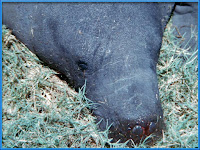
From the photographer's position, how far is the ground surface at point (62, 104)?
191 cm

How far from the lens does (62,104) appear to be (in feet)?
6.71

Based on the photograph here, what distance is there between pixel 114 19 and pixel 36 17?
0.52 metres

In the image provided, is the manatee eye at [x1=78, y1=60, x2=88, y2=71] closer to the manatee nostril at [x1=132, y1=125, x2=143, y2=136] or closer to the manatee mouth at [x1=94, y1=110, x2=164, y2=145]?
the manatee mouth at [x1=94, y1=110, x2=164, y2=145]

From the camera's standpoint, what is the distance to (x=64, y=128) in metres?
1.93

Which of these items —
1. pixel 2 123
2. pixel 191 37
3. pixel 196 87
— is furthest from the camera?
pixel 191 37

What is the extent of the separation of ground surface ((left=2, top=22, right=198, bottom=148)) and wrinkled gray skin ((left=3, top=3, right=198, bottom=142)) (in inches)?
4.1

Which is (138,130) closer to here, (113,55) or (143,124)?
(143,124)

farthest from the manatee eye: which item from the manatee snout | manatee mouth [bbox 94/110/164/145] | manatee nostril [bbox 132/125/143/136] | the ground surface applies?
manatee nostril [bbox 132/125/143/136]

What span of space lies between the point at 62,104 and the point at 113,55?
1.53 ft

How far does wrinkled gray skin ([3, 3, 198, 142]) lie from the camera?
1.83 m

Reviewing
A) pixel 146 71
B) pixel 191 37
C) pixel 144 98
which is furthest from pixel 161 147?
pixel 191 37

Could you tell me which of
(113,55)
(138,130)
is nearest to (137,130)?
(138,130)

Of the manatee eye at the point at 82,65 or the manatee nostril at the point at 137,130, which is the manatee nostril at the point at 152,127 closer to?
the manatee nostril at the point at 137,130

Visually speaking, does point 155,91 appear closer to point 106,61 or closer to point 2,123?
point 106,61
